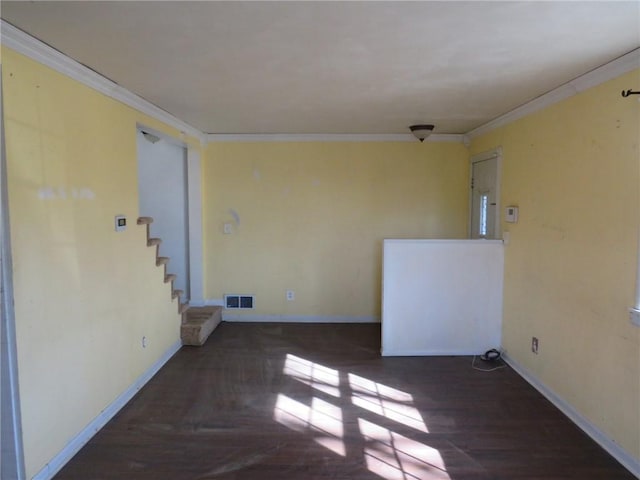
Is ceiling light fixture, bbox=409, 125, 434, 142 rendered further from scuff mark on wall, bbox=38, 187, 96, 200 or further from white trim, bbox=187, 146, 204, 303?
scuff mark on wall, bbox=38, 187, 96, 200

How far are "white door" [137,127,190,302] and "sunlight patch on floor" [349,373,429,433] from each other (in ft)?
9.30

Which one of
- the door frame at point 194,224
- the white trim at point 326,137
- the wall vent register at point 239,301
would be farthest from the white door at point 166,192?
the wall vent register at point 239,301

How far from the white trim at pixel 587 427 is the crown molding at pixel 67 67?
379 cm

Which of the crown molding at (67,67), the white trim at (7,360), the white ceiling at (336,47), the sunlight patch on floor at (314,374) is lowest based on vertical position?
the sunlight patch on floor at (314,374)

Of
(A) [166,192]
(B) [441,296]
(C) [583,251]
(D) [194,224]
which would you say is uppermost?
(A) [166,192]

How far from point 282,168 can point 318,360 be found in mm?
2274

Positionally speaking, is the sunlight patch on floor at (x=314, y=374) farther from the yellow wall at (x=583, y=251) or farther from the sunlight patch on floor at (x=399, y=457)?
the yellow wall at (x=583, y=251)

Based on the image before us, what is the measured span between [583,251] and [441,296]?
1398 mm

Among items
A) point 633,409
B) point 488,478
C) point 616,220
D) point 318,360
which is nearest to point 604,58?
point 616,220

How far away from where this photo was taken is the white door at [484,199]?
3902 millimetres

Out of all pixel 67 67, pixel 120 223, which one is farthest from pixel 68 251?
pixel 67 67

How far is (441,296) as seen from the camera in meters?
3.74

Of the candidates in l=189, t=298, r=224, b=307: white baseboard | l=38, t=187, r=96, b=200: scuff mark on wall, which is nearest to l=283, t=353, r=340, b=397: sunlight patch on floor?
l=189, t=298, r=224, b=307: white baseboard

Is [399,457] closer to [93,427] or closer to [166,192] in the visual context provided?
[93,427]
